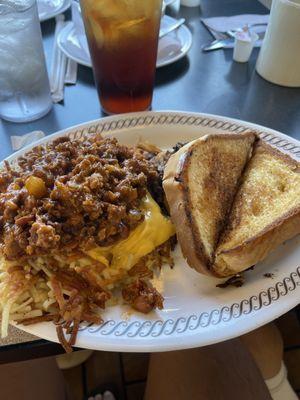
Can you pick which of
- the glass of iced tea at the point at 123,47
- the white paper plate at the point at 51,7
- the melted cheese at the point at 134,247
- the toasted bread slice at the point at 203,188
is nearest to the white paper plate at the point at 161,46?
the white paper plate at the point at 51,7

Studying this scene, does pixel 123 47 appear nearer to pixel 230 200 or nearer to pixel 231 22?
pixel 230 200

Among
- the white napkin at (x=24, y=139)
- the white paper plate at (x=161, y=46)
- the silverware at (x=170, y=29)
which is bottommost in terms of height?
the white napkin at (x=24, y=139)

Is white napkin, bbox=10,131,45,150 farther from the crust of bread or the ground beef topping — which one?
the crust of bread

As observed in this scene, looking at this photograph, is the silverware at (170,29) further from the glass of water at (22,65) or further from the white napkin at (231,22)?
the glass of water at (22,65)

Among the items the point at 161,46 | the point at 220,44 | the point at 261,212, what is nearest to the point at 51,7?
the point at 161,46

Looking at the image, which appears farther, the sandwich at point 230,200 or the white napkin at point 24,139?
the white napkin at point 24,139

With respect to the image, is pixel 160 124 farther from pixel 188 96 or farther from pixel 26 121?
pixel 26 121

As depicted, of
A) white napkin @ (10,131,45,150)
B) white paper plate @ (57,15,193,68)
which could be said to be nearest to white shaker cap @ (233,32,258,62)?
white paper plate @ (57,15,193,68)
